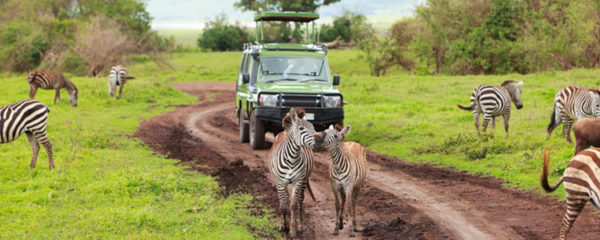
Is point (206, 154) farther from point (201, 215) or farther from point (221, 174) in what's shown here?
point (201, 215)

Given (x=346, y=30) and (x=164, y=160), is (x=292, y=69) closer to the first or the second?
(x=164, y=160)

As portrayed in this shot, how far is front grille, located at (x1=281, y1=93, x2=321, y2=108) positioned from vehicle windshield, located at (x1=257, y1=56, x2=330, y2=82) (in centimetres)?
133

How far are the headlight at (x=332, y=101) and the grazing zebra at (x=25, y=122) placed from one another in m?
6.35

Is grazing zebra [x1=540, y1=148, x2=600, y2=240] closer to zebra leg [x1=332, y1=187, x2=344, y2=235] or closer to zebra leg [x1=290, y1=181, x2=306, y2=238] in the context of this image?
zebra leg [x1=332, y1=187, x2=344, y2=235]

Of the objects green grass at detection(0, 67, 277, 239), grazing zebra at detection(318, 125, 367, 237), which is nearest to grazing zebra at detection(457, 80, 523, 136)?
green grass at detection(0, 67, 277, 239)

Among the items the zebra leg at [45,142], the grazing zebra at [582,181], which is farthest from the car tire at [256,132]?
the grazing zebra at [582,181]

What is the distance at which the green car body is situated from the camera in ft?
50.4

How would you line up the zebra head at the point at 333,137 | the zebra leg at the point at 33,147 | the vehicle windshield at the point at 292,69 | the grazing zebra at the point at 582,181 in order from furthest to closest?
1. the vehicle windshield at the point at 292,69
2. the zebra leg at the point at 33,147
3. the zebra head at the point at 333,137
4. the grazing zebra at the point at 582,181

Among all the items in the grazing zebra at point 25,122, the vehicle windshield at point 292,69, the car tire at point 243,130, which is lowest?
the car tire at point 243,130

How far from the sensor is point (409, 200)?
10.7m

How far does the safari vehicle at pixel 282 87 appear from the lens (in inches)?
604

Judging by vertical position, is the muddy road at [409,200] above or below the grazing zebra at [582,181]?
below

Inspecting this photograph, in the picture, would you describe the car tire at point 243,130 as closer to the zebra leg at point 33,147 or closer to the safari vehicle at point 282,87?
the safari vehicle at point 282,87

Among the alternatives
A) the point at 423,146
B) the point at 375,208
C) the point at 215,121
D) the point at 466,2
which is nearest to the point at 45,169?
the point at 375,208
